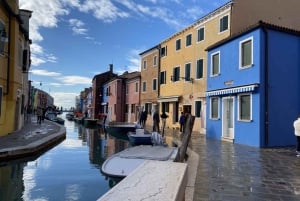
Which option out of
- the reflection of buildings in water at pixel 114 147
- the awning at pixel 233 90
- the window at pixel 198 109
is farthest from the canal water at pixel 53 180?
the window at pixel 198 109

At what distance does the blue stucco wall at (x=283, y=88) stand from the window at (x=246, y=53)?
1.01 m

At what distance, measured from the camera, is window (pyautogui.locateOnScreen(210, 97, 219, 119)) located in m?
19.1

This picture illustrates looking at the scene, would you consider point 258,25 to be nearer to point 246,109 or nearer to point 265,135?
point 246,109

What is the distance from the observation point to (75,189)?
940cm

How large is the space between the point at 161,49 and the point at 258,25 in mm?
17223

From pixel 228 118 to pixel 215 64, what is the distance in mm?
3714

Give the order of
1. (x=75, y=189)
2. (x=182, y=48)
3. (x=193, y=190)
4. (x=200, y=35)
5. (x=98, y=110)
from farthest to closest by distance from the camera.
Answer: (x=98, y=110) < (x=182, y=48) < (x=200, y=35) < (x=75, y=189) < (x=193, y=190)

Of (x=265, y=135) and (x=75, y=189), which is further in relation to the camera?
(x=265, y=135)

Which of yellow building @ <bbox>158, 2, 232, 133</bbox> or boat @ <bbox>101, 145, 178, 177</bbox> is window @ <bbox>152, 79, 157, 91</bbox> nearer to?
yellow building @ <bbox>158, 2, 232, 133</bbox>

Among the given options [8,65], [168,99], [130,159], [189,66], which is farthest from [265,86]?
[168,99]

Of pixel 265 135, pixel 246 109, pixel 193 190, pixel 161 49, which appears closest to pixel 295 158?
pixel 265 135

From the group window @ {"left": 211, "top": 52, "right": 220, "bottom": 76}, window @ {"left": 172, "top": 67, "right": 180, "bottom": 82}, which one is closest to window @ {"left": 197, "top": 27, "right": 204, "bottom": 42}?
window @ {"left": 172, "top": 67, "right": 180, "bottom": 82}

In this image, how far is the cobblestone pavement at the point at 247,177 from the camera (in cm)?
618

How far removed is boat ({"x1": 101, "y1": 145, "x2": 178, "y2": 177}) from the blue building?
4606 mm
